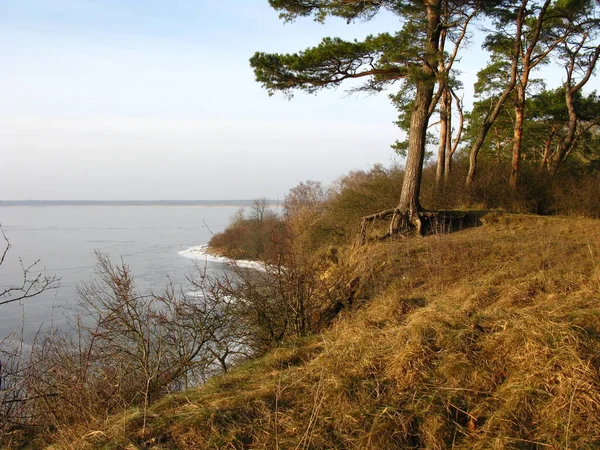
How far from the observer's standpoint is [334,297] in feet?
28.6

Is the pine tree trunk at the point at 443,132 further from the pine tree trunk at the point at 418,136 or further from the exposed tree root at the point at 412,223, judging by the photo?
the pine tree trunk at the point at 418,136

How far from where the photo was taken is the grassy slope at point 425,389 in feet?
11.1

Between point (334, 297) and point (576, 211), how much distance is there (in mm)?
9407

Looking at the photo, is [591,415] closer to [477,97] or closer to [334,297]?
[334,297]

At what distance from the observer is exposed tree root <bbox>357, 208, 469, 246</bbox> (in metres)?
11.6

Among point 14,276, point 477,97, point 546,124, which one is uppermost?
point 477,97

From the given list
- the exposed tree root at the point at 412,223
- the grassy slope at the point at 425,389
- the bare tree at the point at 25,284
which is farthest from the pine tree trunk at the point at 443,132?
the bare tree at the point at 25,284

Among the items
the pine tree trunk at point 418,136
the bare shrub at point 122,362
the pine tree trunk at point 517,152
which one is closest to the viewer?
the bare shrub at point 122,362

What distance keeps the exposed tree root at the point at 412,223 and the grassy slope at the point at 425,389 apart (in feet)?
18.3

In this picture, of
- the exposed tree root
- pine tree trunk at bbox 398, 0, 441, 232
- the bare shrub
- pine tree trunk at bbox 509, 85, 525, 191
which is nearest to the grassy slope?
the bare shrub

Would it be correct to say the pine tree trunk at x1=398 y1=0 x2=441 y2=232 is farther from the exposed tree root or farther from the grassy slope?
the grassy slope

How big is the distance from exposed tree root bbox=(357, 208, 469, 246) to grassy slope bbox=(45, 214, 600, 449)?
558 centimetres

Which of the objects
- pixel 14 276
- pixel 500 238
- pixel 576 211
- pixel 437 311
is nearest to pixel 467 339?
pixel 437 311

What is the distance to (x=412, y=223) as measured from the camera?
1173cm
